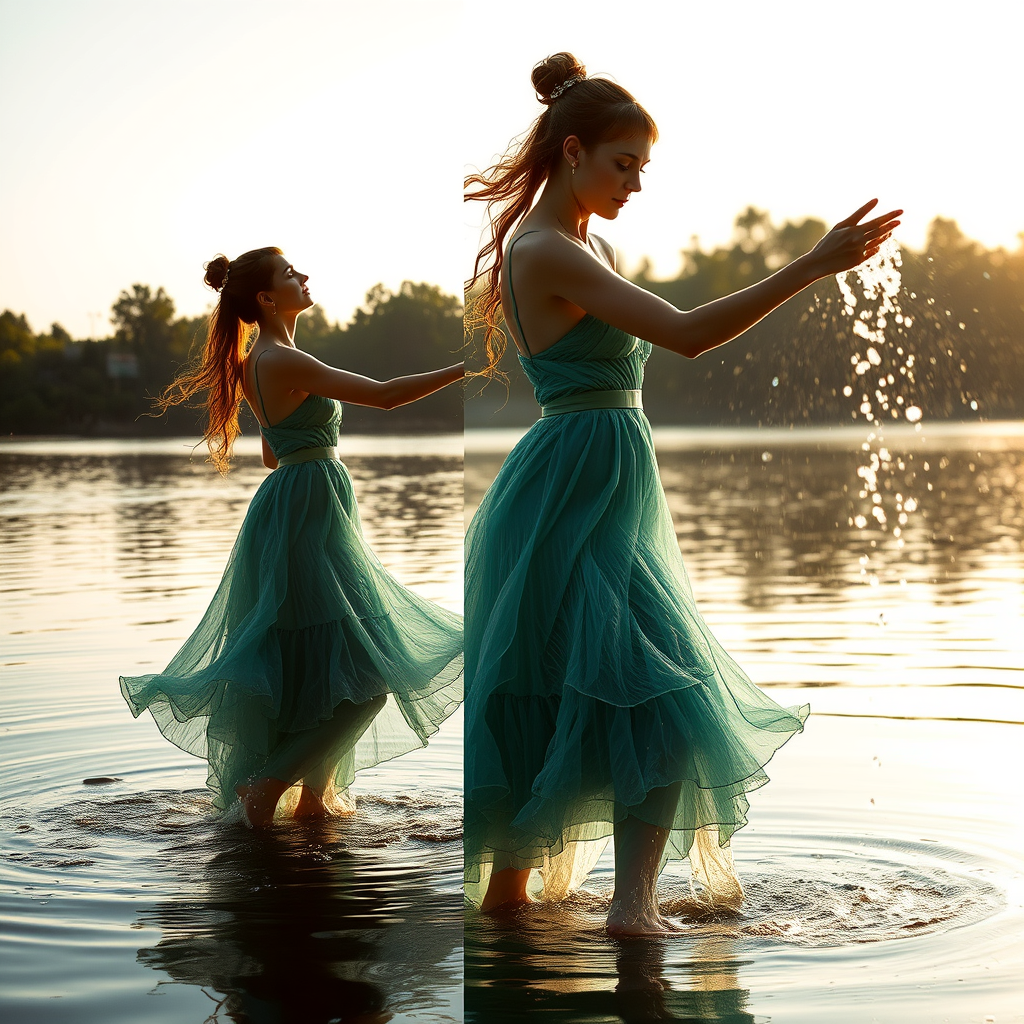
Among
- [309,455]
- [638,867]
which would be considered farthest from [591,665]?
[309,455]

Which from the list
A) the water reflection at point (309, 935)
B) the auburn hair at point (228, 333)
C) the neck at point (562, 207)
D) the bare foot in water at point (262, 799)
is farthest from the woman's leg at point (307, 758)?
the neck at point (562, 207)

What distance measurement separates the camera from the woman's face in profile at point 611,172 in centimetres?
257

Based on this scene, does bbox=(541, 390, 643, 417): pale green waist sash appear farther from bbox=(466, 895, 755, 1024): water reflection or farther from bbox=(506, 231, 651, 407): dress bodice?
bbox=(466, 895, 755, 1024): water reflection

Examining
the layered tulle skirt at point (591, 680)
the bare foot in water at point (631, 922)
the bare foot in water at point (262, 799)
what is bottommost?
the bare foot in water at point (262, 799)

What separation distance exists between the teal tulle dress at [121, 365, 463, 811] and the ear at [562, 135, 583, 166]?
5.03 feet

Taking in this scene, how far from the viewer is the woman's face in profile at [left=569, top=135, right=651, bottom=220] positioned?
2574mm

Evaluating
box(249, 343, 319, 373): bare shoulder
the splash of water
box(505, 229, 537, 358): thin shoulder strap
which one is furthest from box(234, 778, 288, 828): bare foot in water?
the splash of water

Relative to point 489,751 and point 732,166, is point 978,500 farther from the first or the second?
point 732,166

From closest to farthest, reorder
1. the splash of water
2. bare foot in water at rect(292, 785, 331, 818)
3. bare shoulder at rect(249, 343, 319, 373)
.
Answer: bare foot in water at rect(292, 785, 331, 818) → bare shoulder at rect(249, 343, 319, 373) → the splash of water

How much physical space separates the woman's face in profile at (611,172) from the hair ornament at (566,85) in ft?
0.47

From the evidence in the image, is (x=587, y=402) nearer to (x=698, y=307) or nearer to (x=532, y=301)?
(x=532, y=301)

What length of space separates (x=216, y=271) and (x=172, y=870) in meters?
1.75

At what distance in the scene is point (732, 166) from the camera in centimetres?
3534

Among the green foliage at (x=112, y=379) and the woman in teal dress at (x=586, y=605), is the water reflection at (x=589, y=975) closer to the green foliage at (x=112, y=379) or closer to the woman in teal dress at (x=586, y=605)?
the woman in teal dress at (x=586, y=605)
